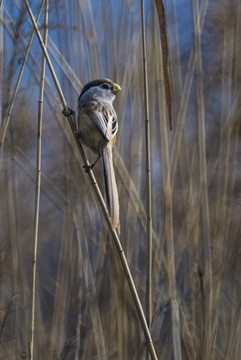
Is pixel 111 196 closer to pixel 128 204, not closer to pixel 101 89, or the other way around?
pixel 101 89

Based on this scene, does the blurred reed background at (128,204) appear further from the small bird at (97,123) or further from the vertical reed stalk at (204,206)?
the small bird at (97,123)

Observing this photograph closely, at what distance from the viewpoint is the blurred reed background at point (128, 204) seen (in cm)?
160

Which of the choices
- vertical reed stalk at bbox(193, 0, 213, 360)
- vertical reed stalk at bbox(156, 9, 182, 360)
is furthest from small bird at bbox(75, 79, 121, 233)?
vertical reed stalk at bbox(193, 0, 213, 360)

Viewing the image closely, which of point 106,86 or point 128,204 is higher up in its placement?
point 106,86

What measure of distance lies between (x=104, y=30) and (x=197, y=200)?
72cm

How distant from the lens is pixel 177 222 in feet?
6.20

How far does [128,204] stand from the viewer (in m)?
1.67

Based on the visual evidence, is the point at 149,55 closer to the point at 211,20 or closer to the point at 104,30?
the point at 104,30

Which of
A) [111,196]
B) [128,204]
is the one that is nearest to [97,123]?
[111,196]

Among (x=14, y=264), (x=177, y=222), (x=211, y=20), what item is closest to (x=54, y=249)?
(x=14, y=264)

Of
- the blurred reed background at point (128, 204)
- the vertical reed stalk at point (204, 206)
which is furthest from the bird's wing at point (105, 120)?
the vertical reed stalk at point (204, 206)

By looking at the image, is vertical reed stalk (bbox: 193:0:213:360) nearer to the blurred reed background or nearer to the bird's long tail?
the blurred reed background

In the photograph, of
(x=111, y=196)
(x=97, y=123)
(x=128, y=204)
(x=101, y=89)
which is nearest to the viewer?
(x=111, y=196)

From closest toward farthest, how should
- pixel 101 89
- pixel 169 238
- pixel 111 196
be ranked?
pixel 111 196 → pixel 101 89 → pixel 169 238
